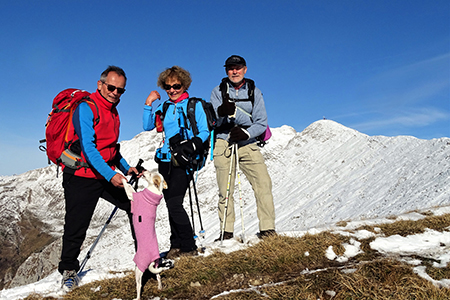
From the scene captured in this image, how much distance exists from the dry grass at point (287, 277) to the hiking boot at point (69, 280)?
205 millimetres

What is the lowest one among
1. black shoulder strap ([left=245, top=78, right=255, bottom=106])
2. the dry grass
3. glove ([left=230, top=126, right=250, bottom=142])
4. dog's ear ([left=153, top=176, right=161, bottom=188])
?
the dry grass

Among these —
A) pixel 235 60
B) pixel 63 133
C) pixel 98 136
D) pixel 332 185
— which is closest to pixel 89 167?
pixel 98 136

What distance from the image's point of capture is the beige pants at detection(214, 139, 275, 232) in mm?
6074

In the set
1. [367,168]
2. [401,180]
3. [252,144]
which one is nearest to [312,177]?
[367,168]

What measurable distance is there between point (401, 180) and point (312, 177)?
11126mm

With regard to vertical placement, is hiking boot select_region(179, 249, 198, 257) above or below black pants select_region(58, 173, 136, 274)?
below

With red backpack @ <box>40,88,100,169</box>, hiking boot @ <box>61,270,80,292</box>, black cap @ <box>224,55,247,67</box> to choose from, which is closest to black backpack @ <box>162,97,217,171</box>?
black cap @ <box>224,55,247,67</box>

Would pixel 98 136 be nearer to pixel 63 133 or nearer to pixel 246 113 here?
pixel 63 133

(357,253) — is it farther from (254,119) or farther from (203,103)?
(203,103)

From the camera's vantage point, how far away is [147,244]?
3766 millimetres

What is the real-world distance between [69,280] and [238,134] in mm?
3651

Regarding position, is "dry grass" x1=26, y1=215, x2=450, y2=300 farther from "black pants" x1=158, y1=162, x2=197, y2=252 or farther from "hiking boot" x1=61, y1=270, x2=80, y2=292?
"black pants" x1=158, y1=162, x2=197, y2=252

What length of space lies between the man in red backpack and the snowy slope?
62cm

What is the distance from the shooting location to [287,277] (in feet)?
12.9
